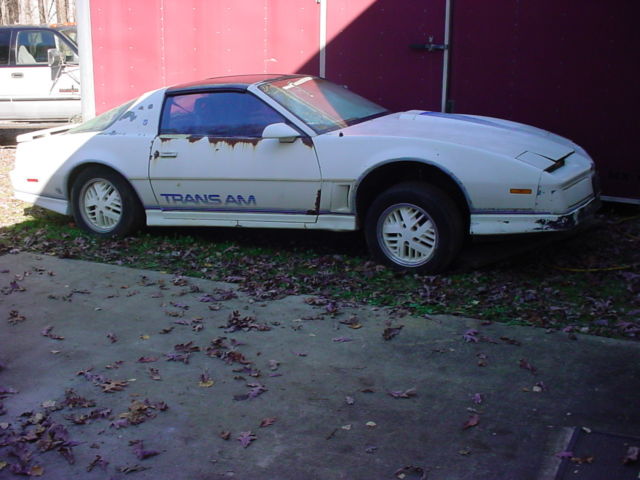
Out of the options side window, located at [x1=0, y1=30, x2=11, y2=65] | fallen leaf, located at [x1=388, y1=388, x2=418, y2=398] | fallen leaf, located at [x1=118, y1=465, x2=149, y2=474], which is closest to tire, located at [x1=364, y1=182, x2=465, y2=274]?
fallen leaf, located at [x1=388, y1=388, x2=418, y2=398]

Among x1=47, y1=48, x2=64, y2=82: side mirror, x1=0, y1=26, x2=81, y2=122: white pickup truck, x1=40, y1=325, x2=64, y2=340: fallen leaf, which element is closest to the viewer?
x1=40, y1=325, x2=64, y2=340: fallen leaf

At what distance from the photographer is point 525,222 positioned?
19.1ft

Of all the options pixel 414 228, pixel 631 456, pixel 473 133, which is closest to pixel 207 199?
pixel 414 228

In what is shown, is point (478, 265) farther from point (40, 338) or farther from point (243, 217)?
point (40, 338)

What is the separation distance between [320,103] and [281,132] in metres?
0.68

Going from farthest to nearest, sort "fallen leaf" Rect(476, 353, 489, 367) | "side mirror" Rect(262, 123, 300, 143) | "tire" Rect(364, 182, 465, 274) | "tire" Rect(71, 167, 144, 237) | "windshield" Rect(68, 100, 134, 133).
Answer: "windshield" Rect(68, 100, 134, 133) → "tire" Rect(71, 167, 144, 237) → "side mirror" Rect(262, 123, 300, 143) → "tire" Rect(364, 182, 465, 274) → "fallen leaf" Rect(476, 353, 489, 367)

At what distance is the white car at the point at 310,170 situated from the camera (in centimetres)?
595

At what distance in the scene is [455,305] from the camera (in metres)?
5.68

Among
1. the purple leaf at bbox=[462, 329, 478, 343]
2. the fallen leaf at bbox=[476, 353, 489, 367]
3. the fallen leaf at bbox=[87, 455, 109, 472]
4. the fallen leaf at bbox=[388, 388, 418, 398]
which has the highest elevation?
the purple leaf at bbox=[462, 329, 478, 343]

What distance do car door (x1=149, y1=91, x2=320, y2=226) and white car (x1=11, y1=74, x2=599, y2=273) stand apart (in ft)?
0.03

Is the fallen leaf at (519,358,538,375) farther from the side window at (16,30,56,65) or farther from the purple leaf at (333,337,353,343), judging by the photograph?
the side window at (16,30,56,65)

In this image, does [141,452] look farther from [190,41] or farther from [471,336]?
[190,41]

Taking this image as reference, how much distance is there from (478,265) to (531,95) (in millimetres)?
2804

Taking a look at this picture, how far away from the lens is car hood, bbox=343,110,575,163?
6082 mm
